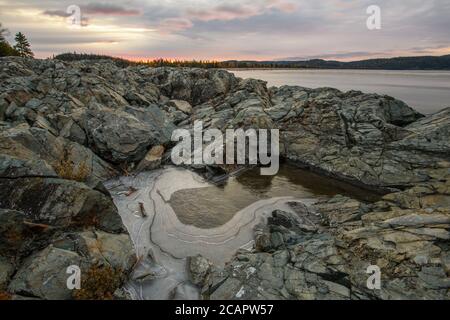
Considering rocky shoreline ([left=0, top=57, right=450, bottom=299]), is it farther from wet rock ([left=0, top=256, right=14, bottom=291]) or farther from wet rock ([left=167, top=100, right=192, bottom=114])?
wet rock ([left=167, top=100, right=192, bottom=114])

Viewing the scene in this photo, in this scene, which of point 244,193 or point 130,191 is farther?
point 244,193

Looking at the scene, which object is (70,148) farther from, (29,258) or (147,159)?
(29,258)

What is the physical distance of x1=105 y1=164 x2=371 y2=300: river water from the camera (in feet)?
49.2

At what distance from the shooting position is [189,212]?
21938 mm

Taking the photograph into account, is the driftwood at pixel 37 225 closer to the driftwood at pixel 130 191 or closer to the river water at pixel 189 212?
the river water at pixel 189 212

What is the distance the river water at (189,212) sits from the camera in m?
15.0

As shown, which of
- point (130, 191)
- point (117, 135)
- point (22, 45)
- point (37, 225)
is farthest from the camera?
point (22, 45)

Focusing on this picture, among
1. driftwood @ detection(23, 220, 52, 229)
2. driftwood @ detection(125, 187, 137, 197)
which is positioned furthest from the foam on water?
driftwood @ detection(23, 220, 52, 229)

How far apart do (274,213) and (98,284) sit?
12.6 metres
